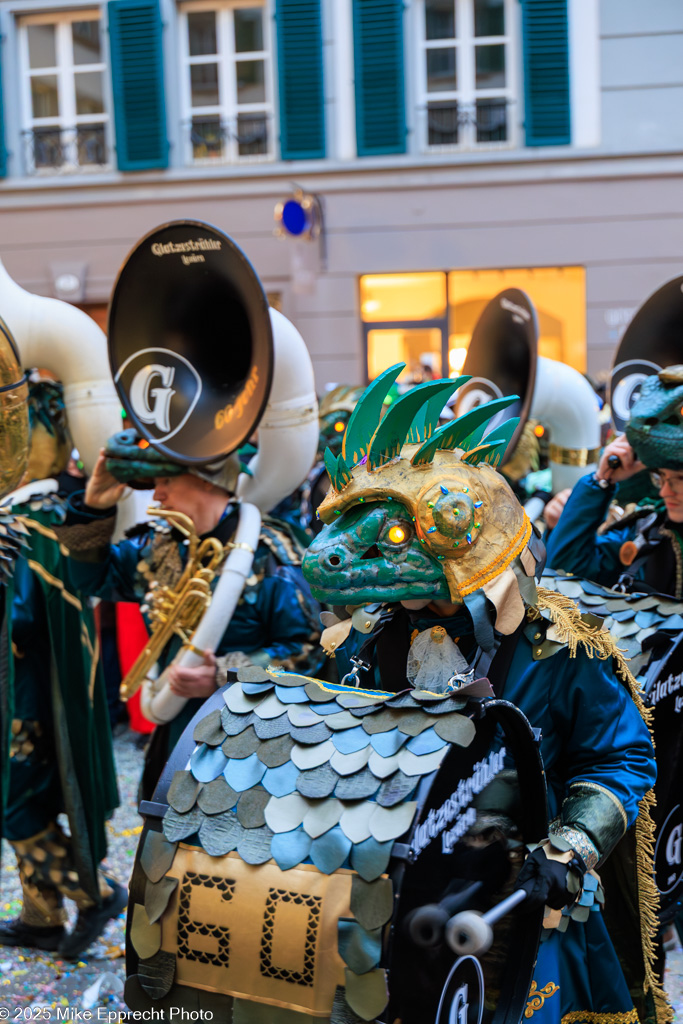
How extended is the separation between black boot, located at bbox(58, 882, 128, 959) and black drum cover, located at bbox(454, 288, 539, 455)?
2352 mm

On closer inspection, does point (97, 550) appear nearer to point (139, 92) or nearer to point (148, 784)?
point (148, 784)

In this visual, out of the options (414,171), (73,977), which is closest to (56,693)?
(73,977)

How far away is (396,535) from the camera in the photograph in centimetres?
191

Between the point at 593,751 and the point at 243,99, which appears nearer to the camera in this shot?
the point at 593,751

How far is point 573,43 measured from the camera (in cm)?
1116

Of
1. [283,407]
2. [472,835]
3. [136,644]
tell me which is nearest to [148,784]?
[283,407]

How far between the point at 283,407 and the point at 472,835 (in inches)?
71.8

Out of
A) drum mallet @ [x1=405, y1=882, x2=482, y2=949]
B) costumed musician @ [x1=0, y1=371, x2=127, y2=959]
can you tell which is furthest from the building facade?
drum mallet @ [x1=405, y1=882, x2=482, y2=949]

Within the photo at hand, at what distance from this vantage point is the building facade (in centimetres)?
1109

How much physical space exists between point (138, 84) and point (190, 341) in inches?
377

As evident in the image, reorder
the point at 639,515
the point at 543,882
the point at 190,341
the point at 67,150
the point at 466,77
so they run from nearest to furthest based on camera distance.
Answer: the point at 543,882 → the point at 190,341 → the point at 639,515 → the point at 466,77 → the point at 67,150

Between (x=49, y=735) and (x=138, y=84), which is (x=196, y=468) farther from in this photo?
(x=138, y=84)

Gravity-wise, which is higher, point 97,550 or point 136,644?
point 97,550

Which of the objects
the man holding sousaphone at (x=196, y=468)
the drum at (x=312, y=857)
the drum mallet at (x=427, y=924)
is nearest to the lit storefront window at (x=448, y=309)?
the man holding sousaphone at (x=196, y=468)
